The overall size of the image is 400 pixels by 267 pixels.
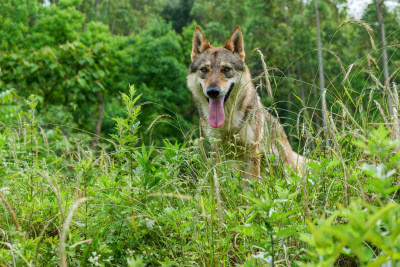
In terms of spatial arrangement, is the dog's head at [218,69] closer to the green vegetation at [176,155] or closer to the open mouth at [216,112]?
the open mouth at [216,112]

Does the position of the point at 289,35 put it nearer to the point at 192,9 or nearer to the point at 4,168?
the point at 192,9

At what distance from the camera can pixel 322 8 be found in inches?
1260

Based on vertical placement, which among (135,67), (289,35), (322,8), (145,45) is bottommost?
(135,67)

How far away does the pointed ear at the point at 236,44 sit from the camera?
514 cm

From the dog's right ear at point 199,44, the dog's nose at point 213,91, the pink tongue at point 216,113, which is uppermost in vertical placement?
the dog's right ear at point 199,44

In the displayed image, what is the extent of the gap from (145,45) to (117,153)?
24.7 meters

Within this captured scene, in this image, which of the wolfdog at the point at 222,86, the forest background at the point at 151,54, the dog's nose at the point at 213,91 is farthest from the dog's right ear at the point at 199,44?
the dog's nose at the point at 213,91

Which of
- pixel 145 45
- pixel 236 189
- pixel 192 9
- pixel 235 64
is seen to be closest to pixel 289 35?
pixel 192 9

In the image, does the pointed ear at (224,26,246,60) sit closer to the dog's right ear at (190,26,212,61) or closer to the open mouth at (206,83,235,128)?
the dog's right ear at (190,26,212,61)

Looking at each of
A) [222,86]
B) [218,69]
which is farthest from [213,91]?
[218,69]

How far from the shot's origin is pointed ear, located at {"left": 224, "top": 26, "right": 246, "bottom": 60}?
5.14m

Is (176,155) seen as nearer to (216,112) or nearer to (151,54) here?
(216,112)

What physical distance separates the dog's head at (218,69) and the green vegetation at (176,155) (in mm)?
596

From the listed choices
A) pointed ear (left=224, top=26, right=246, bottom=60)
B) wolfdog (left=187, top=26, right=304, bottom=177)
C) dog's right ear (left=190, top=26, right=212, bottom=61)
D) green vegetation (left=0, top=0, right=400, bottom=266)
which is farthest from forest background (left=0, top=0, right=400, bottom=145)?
dog's right ear (left=190, top=26, right=212, bottom=61)
